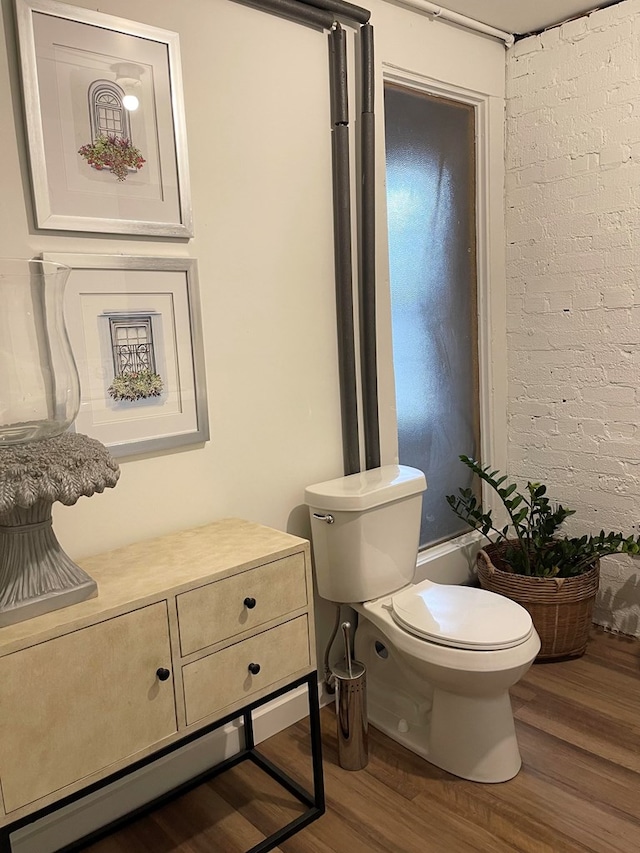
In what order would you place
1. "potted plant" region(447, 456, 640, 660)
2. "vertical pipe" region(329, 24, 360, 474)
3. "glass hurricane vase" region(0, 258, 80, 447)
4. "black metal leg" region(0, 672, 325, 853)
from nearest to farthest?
"glass hurricane vase" region(0, 258, 80, 447), "black metal leg" region(0, 672, 325, 853), "vertical pipe" region(329, 24, 360, 474), "potted plant" region(447, 456, 640, 660)

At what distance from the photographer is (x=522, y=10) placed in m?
2.50

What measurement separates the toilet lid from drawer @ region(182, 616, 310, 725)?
370 millimetres

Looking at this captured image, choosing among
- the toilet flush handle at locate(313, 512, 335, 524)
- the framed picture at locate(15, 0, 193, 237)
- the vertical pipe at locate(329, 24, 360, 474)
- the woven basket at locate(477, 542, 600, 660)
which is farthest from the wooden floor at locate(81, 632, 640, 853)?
the framed picture at locate(15, 0, 193, 237)

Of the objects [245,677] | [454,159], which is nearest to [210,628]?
[245,677]

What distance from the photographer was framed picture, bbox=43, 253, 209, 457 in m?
1.69

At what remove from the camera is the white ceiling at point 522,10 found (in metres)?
2.44

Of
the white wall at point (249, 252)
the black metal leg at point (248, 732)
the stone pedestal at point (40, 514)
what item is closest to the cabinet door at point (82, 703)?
the stone pedestal at point (40, 514)

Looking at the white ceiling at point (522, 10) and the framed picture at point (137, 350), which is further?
the white ceiling at point (522, 10)

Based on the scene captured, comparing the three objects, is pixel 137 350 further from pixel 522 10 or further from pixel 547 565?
pixel 522 10

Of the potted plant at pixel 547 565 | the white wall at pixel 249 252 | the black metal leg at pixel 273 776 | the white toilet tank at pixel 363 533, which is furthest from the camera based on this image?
Answer: the potted plant at pixel 547 565

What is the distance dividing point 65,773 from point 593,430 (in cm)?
220

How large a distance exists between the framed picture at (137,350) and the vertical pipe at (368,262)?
25.2 inches

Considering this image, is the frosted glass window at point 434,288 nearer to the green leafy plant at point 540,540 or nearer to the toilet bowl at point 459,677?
the green leafy plant at point 540,540

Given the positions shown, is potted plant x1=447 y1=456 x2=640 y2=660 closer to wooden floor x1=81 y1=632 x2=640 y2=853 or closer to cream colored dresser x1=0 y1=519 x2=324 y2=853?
wooden floor x1=81 y1=632 x2=640 y2=853
